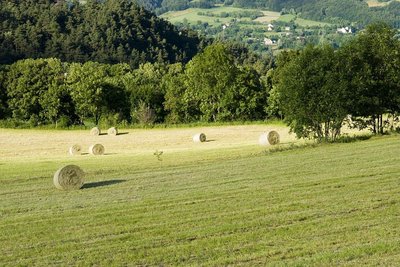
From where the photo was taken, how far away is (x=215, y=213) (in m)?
17.2

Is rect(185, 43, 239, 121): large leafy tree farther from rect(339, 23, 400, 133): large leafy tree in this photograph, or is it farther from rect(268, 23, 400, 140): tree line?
rect(268, 23, 400, 140): tree line

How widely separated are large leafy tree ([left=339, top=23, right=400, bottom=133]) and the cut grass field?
8.33m

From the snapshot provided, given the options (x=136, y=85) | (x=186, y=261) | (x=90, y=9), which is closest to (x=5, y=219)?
(x=186, y=261)

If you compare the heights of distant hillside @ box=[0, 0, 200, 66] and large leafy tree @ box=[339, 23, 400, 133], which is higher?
distant hillside @ box=[0, 0, 200, 66]

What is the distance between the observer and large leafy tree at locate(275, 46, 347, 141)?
37.9 m

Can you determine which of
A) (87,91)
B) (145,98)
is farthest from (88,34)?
(87,91)

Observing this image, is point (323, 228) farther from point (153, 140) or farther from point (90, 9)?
point (90, 9)

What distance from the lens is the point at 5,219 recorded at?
59.2 ft

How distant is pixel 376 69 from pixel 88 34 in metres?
101

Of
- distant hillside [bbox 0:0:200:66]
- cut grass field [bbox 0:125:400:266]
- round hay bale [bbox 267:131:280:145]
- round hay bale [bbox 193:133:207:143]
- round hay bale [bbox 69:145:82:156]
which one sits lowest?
round hay bale [bbox 193:133:207:143]

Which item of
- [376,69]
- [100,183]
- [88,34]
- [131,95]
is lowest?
[100,183]

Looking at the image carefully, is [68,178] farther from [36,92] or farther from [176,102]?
[36,92]

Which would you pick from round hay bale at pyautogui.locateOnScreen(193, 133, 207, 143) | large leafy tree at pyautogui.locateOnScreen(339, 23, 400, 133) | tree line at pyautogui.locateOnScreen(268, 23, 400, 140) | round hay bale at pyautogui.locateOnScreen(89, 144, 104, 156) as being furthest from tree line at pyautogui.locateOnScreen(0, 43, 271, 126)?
tree line at pyautogui.locateOnScreen(268, 23, 400, 140)

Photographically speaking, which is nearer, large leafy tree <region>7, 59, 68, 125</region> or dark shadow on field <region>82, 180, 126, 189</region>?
dark shadow on field <region>82, 180, 126, 189</region>
